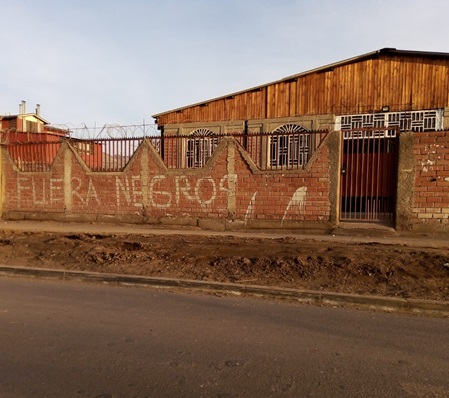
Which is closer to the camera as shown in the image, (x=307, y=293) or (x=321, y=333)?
(x=321, y=333)

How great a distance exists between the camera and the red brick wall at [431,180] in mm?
8992

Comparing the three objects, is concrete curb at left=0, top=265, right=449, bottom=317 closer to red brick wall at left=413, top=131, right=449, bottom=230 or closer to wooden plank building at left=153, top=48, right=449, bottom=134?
red brick wall at left=413, top=131, right=449, bottom=230

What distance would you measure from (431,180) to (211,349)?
25.0 ft

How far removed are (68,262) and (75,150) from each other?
19.0ft

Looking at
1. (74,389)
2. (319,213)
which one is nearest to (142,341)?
(74,389)

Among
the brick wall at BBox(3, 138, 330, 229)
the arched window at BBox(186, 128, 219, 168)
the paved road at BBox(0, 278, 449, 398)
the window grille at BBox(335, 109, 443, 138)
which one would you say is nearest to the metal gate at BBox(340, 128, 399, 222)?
the brick wall at BBox(3, 138, 330, 229)

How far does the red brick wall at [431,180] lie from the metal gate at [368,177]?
52 centimetres

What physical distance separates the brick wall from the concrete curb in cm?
461

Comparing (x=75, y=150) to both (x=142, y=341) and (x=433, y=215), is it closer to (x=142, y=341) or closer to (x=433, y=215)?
(x=142, y=341)

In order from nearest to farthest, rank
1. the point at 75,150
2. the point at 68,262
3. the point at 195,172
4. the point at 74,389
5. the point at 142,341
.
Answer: the point at 74,389
the point at 142,341
the point at 68,262
the point at 195,172
the point at 75,150

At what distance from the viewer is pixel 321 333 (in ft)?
13.9

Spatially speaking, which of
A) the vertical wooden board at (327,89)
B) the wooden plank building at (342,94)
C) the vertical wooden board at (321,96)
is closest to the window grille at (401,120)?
the wooden plank building at (342,94)

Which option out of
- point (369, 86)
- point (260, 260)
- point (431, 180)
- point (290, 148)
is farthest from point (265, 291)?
point (369, 86)

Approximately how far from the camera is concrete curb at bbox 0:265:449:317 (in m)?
4.97
